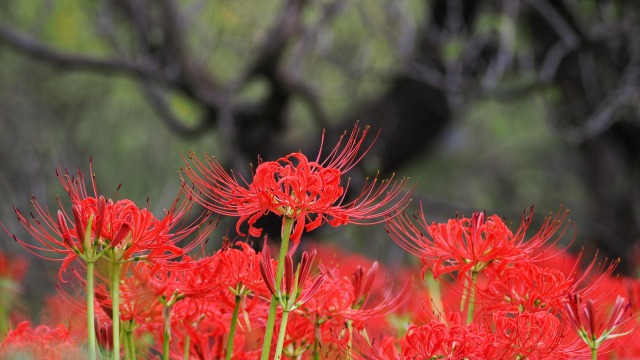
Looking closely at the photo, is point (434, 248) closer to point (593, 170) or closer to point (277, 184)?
point (277, 184)

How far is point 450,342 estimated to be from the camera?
5.69 ft

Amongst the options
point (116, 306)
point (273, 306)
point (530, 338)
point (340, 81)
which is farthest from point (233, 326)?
point (340, 81)

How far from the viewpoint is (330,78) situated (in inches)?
455

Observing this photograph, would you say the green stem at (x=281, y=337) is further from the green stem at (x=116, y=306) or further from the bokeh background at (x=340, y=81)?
the bokeh background at (x=340, y=81)

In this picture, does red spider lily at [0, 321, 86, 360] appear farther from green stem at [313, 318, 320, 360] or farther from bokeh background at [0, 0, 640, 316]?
bokeh background at [0, 0, 640, 316]

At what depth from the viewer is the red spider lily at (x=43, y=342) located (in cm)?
185

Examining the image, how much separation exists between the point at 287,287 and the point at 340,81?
32.1 feet

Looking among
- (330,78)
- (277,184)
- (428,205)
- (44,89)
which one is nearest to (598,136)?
(428,205)

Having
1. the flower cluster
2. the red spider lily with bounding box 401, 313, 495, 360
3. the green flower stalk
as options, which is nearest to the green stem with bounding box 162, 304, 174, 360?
the flower cluster

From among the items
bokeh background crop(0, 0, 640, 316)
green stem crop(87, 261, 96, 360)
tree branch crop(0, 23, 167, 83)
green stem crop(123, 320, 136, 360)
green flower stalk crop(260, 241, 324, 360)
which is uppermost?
bokeh background crop(0, 0, 640, 316)

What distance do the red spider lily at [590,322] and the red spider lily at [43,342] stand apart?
90 centimetres

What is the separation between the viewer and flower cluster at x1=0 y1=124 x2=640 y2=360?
1726 millimetres

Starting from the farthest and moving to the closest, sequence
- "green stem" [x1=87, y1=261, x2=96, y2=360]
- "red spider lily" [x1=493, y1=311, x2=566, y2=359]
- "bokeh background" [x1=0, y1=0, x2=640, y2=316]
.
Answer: "bokeh background" [x1=0, y1=0, x2=640, y2=316], "red spider lily" [x1=493, y1=311, x2=566, y2=359], "green stem" [x1=87, y1=261, x2=96, y2=360]

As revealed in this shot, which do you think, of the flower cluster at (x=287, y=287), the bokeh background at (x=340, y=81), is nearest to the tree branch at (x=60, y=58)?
the bokeh background at (x=340, y=81)
